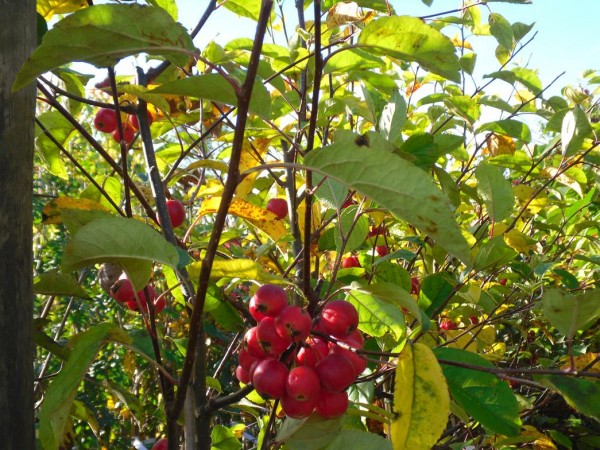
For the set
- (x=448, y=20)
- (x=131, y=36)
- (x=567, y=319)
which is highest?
(x=448, y=20)

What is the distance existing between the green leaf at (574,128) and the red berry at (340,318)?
1.01 meters

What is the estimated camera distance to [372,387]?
1.24m

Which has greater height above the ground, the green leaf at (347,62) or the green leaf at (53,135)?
the green leaf at (347,62)

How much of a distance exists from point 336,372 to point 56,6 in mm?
845

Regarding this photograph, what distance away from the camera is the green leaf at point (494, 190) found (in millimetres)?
1387

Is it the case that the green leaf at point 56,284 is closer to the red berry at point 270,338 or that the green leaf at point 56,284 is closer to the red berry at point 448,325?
the red berry at point 270,338

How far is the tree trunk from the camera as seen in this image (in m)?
0.68

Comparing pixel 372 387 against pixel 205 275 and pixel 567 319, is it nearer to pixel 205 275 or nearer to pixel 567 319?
pixel 567 319

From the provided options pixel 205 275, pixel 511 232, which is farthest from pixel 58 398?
pixel 511 232

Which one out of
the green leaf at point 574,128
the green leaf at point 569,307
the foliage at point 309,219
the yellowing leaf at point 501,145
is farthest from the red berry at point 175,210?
the yellowing leaf at point 501,145

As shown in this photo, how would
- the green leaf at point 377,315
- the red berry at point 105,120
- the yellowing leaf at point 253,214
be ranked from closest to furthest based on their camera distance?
the green leaf at point 377,315
the yellowing leaf at point 253,214
the red berry at point 105,120

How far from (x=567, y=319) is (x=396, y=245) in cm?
122

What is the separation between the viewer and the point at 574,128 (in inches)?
61.4

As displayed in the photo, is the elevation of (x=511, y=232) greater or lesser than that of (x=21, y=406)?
greater
